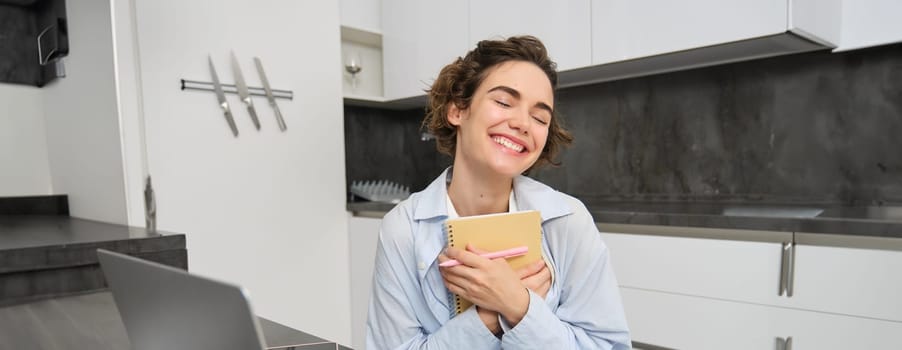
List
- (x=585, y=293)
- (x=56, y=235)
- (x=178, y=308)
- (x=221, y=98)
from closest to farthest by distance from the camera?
(x=178, y=308) < (x=585, y=293) < (x=56, y=235) < (x=221, y=98)

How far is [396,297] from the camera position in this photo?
0.76m

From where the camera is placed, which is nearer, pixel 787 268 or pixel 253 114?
pixel 787 268

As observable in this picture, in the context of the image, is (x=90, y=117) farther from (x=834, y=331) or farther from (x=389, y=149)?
(x=834, y=331)

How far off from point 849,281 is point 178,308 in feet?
4.34

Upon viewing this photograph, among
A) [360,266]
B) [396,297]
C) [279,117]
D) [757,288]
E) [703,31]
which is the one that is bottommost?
[360,266]

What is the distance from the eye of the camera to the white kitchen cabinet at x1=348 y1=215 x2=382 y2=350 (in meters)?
2.01

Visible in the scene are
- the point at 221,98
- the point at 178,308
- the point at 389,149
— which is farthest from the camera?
the point at 389,149

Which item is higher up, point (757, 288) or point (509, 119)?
point (509, 119)

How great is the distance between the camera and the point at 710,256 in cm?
128

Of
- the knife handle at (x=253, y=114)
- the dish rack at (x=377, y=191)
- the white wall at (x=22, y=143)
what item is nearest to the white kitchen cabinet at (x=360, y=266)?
the dish rack at (x=377, y=191)

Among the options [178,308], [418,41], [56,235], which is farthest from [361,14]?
[178,308]

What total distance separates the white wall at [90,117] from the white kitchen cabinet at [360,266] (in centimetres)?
82

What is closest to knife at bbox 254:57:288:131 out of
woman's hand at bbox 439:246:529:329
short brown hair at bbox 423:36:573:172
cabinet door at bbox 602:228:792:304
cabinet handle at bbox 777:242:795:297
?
short brown hair at bbox 423:36:573:172

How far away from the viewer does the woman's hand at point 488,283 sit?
2.11ft
